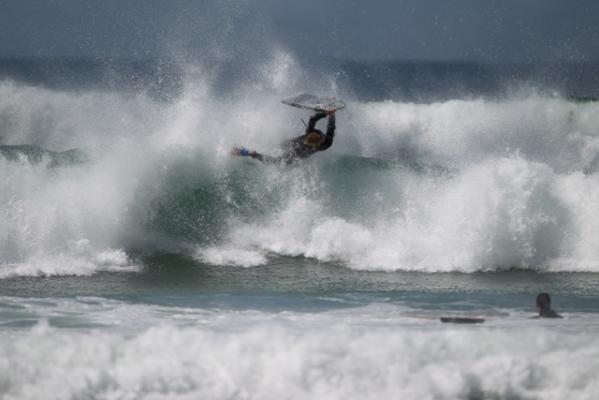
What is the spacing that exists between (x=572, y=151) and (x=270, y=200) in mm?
12112

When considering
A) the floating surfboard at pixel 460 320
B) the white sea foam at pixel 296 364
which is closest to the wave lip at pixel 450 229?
the floating surfboard at pixel 460 320

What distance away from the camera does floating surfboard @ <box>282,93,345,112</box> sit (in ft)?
54.3

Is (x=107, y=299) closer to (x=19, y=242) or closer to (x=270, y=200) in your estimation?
(x=19, y=242)

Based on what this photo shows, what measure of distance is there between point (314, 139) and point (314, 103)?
61 cm

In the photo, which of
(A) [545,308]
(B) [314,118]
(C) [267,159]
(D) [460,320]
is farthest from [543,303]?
(C) [267,159]

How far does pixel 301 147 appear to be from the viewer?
1766 cm

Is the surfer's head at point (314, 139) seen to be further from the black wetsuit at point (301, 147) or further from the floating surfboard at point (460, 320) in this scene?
the floating surfboard at point (460, 320)

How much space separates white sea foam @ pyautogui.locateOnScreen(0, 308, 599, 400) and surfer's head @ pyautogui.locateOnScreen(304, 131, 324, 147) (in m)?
6.51

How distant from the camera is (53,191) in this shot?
1738 centimetres

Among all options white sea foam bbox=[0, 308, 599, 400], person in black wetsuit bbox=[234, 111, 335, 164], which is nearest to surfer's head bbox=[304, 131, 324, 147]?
person in black wetsuit bbox=[234, 111, 335, 164]

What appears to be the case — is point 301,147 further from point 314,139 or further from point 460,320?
point 460,320

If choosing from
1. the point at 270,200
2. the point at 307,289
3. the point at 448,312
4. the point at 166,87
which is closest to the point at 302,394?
the point at 448,312

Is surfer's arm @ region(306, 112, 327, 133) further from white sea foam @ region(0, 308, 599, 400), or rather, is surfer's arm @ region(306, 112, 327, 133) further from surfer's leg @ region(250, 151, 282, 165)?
white sea foam @ region(0, 308, 599, 400)

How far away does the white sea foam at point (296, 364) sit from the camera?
9.96 meters
